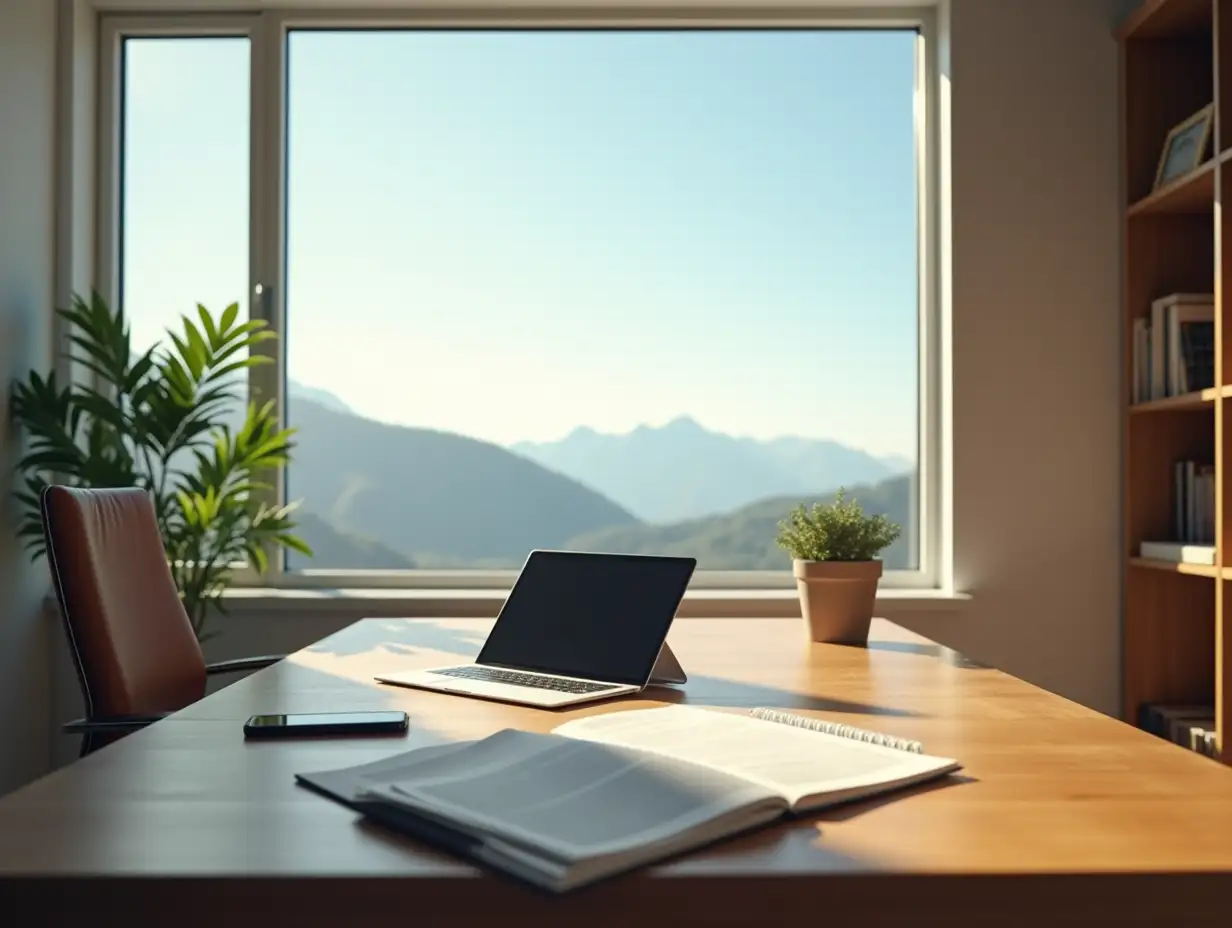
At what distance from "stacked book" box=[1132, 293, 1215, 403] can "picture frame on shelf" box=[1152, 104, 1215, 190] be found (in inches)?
12.9

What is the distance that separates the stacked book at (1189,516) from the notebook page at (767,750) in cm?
211

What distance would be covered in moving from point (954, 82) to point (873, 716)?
2.61 m

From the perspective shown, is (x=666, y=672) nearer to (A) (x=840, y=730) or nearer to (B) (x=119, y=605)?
(A) (x=840, y=730)

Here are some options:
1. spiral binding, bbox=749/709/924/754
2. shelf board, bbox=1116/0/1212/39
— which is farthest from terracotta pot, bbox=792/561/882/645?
shelf board, bbox=1116/0/1212/39

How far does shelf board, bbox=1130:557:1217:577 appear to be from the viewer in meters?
2.90

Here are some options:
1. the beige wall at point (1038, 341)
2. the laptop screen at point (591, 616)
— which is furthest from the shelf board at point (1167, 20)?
the laptop screen at point (591, 616)

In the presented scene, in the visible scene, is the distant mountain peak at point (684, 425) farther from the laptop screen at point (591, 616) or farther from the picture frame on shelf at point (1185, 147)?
the laptop screen at point (591, 616)

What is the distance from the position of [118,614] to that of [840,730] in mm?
1398

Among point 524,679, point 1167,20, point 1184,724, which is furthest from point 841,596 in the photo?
point 1167,20

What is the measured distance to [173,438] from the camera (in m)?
3.53

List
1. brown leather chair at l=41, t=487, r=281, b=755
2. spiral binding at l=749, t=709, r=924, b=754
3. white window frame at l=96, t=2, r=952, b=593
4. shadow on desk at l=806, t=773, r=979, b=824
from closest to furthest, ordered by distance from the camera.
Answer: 1. shadow on desk at l=806, t=773, r=979, b=824
2. spiral binding at l=749, t=709, r=924, b=754
3. brown leather chair at l=41, t=487, r=281, b=755
4. white window frame at l=96, t=2, r=952, b=593

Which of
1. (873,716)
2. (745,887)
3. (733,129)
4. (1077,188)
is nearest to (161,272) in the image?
(733,129)

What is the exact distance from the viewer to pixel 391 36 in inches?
154

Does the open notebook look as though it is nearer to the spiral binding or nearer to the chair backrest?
the spiral binding
